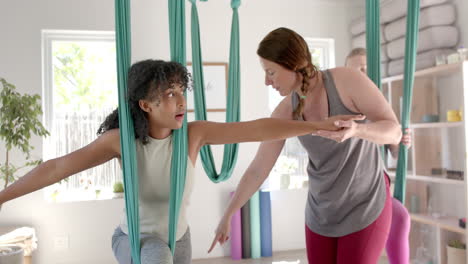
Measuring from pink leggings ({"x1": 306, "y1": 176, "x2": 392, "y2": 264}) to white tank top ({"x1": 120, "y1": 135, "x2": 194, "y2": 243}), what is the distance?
1.81 feet

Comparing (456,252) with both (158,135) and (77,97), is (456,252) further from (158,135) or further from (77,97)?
(77,97)

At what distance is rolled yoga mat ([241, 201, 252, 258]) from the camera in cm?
412

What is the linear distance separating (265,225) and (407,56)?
2.52m

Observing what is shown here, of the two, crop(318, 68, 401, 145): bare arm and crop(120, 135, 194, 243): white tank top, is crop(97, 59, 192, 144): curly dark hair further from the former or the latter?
crop(318, 68, 401, 145): bare arm

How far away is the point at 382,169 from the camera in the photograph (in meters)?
1.61

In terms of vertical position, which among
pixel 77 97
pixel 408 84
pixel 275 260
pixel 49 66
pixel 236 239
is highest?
pixel 49 66

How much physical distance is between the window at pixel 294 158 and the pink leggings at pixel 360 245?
301 cm

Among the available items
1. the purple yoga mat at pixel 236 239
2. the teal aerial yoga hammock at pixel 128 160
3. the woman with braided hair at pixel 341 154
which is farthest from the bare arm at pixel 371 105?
the purple yoga mat at pixel 236 239

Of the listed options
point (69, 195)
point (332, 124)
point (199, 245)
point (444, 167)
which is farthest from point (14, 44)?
point (444, 167)

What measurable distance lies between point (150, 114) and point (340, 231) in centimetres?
78

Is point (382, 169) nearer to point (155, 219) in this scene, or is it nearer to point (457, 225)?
point (155, 219)

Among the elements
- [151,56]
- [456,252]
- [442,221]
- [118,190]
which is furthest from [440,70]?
[118,190]

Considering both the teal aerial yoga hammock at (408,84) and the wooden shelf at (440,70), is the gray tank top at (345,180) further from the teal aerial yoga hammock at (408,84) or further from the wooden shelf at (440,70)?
the wooden shelf at (440,70)

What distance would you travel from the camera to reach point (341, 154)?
4.96 feet
